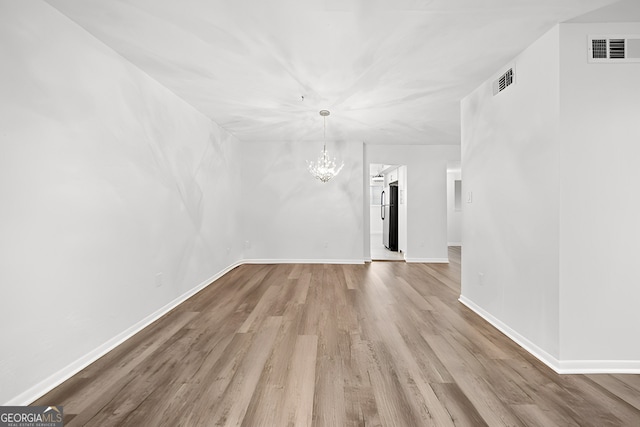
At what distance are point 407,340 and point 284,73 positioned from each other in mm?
2953

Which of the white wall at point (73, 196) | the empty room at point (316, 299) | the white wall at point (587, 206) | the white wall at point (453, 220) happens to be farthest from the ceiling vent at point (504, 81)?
the white wall at point (453, 220)

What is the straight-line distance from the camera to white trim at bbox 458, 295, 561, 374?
7.31ft

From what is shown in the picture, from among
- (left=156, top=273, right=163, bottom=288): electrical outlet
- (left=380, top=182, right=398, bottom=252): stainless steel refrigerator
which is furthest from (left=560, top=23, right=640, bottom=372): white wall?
(left=380, top=182, right=398, bottom=252): stainless steel refrigerator

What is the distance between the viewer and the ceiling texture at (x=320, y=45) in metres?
2.10

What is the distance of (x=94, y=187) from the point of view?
7.82ft

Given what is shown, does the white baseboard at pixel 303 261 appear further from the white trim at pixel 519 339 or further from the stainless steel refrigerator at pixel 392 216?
the white trim at pixel 519 339

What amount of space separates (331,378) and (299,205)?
182 inches

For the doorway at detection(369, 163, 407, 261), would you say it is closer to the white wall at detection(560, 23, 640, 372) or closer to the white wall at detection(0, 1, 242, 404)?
the white wall at detection(560, 23, 640, 372)

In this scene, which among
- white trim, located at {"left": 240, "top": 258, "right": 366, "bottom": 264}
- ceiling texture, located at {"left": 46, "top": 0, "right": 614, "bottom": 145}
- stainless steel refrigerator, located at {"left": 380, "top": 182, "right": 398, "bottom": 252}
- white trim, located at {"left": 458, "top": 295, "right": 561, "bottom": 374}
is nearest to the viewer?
ceiling texture, located at {"left": 46, "top": 0, "right": 614, "bottom": 145}

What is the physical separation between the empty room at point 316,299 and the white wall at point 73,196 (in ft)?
0.05

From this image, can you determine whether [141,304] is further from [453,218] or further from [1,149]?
[453,218]

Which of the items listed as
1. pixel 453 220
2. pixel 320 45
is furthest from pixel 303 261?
pixel 453 220

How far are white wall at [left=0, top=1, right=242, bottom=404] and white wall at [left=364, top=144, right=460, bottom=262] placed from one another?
464cm

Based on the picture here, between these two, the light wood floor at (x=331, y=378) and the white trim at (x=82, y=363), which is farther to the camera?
the white trim at (x=82, y=363)
